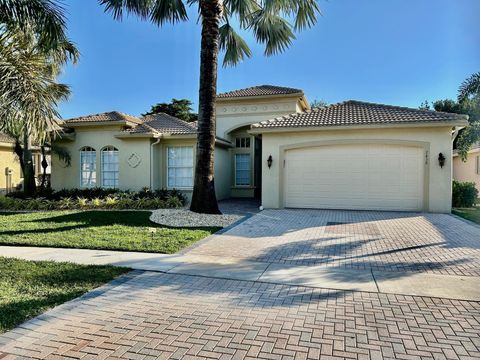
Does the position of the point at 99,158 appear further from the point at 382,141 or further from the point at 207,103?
the point at 382,141

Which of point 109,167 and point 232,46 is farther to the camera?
point 109,167

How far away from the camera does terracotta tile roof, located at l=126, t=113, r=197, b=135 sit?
54.8ft

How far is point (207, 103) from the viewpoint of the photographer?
12.2m

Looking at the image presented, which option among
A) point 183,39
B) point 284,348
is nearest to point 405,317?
point 284,348

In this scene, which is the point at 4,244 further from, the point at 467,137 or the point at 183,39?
the point at 467,137

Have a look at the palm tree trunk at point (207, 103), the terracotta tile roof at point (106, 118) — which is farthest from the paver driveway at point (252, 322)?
the terracotta tile roof at point (106, 118)

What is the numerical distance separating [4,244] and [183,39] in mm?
13545

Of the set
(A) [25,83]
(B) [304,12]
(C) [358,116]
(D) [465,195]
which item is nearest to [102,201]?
(A) [25,83]

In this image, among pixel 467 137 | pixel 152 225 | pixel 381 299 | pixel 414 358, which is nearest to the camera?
pixel 414 358

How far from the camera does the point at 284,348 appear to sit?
3.36 meters

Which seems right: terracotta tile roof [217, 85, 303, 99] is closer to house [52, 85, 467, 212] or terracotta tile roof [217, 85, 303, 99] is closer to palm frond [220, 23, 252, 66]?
house [52, 85, 467, 212]

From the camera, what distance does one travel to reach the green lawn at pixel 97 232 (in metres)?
7.86

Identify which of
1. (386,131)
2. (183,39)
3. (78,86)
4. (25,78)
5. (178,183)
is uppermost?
(183,39)

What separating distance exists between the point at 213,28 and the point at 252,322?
11.2 meters
